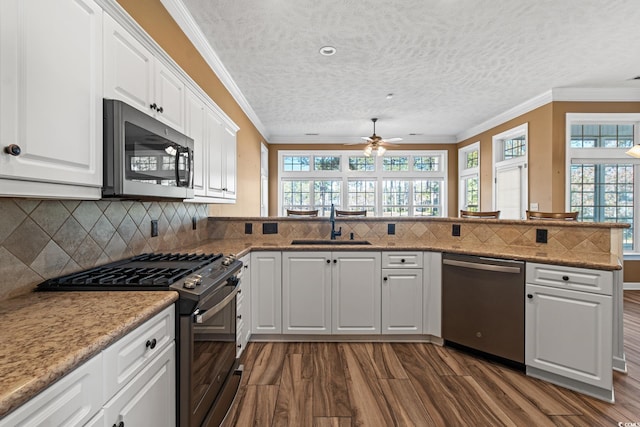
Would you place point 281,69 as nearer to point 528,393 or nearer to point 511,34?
point 511,34

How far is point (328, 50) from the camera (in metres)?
3.21

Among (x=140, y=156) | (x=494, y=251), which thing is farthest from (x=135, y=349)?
(x=494, y=251)

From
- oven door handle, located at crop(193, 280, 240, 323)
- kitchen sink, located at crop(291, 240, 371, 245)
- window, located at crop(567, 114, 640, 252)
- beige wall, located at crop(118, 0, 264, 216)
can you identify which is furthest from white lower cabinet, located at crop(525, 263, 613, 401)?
window, located at crop(567, 114, 640, 252)

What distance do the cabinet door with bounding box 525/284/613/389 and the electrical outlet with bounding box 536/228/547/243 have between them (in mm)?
613

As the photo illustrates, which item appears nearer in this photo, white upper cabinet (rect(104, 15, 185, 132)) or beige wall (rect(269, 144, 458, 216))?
white upper cabinet (rect(104, 15, 185, 132))

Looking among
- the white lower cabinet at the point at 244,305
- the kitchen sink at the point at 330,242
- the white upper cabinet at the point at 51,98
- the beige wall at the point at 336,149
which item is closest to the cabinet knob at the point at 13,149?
the white upper cabinet at the point at 51,98

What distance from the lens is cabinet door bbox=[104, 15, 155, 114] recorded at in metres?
1.22

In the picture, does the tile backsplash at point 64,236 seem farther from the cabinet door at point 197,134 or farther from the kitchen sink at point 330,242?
the kitchen sink at point 330,242

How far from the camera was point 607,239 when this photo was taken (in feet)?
7.43

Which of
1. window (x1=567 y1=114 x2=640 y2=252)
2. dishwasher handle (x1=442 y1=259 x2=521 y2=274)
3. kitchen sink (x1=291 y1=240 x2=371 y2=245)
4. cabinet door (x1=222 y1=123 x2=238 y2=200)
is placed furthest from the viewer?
window (x1=567 y1=114 x2=640 y2=252)

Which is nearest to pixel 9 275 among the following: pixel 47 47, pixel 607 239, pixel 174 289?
pixel 174 289

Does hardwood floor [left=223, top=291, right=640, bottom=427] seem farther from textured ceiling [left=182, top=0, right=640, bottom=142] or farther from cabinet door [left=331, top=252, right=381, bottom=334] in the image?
textured ceiling [left=182, top=0, right=640, bottom=142]

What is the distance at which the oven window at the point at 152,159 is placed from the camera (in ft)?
4.22

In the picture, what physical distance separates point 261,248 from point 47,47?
6.28ft
